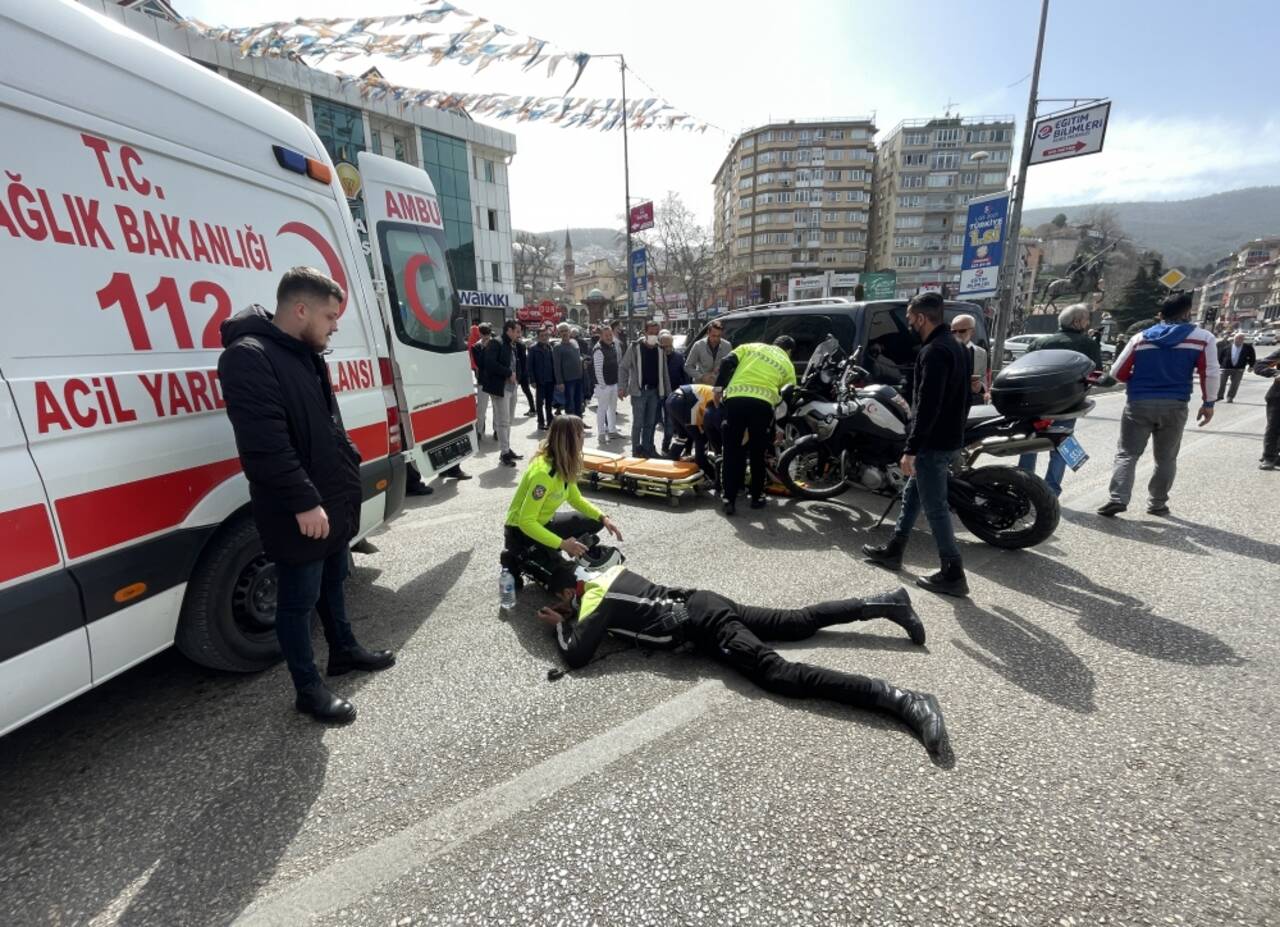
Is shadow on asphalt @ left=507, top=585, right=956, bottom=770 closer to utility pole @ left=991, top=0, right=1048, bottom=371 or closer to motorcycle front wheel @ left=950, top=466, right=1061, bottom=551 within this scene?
motorcycle front wheel @ left=950, top=466, right=1061, bottom=551

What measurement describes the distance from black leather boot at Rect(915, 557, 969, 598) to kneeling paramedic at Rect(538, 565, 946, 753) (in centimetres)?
83

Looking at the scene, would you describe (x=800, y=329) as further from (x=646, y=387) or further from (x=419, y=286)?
(x=419, y=286)

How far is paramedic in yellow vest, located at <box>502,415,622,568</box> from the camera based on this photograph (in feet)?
11.1

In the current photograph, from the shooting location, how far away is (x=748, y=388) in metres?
5.12

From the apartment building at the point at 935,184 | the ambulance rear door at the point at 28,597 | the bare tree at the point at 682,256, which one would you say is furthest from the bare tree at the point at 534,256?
the ambulance rear door at the point at 28,597

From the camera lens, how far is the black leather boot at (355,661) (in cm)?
288

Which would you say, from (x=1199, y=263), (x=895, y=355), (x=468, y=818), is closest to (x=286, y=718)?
(x=468, y=818)

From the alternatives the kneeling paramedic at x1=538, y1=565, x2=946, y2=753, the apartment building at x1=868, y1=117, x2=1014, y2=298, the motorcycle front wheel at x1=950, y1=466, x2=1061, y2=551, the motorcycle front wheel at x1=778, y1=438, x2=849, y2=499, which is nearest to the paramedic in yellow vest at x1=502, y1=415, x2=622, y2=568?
the kneeling paramedic at x1=538, y1=565, x2=946, y2=753

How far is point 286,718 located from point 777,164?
80.8 meters

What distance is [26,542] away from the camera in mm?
1812

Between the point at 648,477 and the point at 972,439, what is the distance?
2938 mm

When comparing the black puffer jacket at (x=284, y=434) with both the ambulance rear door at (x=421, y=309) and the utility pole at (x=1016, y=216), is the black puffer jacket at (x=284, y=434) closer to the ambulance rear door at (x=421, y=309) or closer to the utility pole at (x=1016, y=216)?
the ambulance rear door at (x=421, y=309)

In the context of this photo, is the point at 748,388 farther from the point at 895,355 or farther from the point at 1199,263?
the point at 1199,263

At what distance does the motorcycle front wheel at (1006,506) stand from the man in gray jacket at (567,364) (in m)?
6.31
